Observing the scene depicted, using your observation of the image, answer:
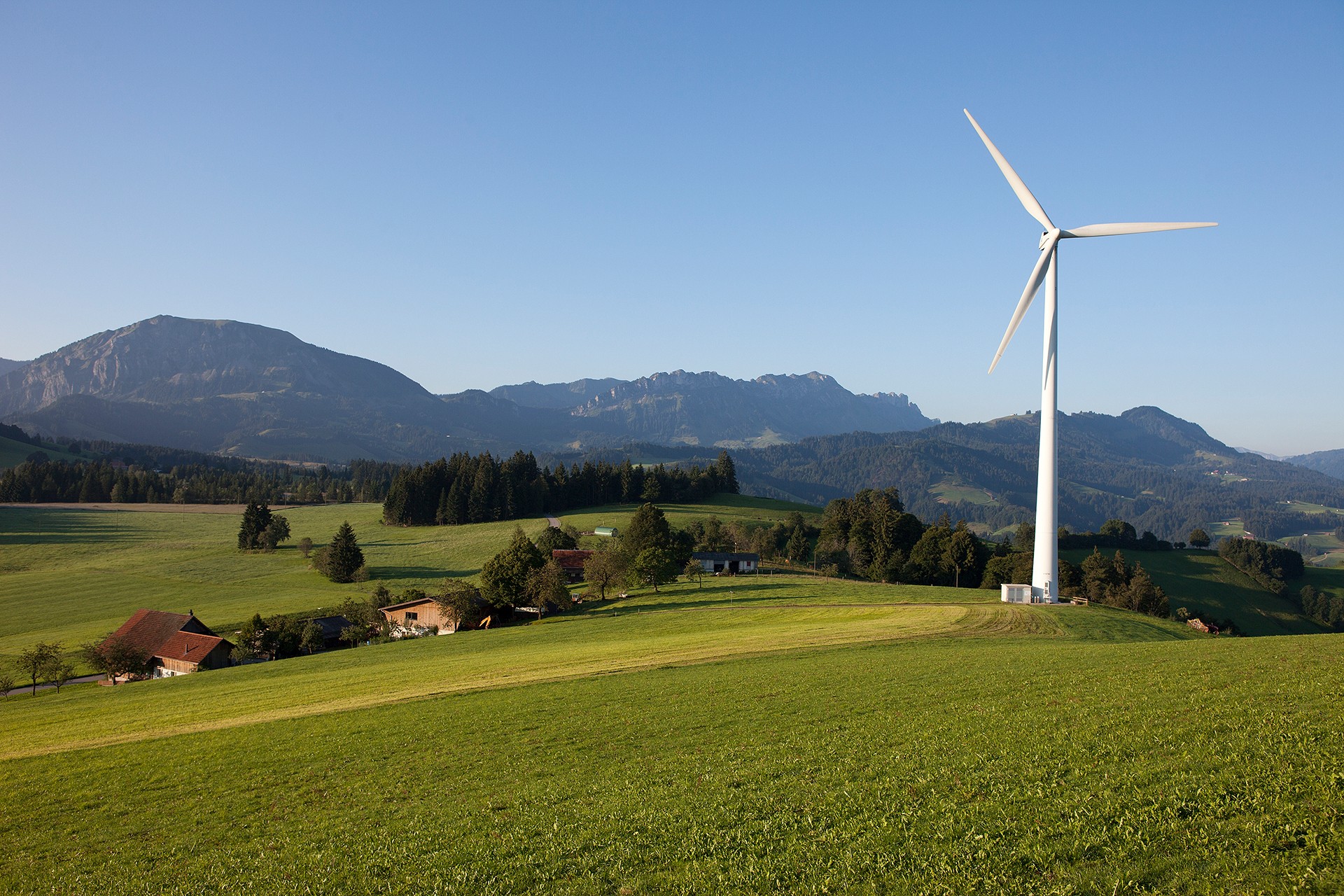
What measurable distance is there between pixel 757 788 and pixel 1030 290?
1923 inches

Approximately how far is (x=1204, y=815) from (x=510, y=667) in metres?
31.5

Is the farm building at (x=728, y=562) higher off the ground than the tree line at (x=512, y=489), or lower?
lower

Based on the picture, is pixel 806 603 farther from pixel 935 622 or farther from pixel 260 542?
pixel 260 542

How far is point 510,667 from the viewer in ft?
124

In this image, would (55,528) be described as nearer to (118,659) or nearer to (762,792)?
(118,659)

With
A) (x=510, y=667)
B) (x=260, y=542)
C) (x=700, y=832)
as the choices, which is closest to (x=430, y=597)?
(x=510, y=667)

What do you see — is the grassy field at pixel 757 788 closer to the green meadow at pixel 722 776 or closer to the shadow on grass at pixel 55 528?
the green meadow at pixel 722 776

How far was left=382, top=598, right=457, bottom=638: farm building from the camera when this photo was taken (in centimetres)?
7038

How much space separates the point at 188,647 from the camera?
196ft

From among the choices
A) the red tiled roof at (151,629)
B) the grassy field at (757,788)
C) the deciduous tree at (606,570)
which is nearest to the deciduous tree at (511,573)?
the deciduous tree at (606,570)

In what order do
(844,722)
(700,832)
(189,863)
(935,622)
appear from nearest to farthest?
(700,832)
(189,863)
(844,722)
(935,622)

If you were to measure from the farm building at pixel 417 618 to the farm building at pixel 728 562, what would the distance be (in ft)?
121

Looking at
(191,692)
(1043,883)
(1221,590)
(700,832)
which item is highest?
(1043,883)

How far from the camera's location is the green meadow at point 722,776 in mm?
11086
